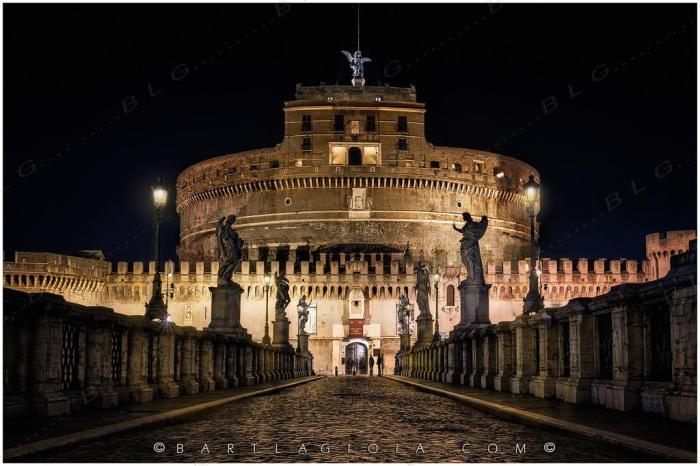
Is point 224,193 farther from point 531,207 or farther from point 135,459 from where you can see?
point 135,459

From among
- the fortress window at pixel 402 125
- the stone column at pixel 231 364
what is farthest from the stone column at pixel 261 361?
the fortress window at pixel 402 125

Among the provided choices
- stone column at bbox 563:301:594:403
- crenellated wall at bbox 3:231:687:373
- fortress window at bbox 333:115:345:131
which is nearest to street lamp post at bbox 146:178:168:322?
stone column at bbox 563:301:594:403

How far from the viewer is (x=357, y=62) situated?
8181 centimetres

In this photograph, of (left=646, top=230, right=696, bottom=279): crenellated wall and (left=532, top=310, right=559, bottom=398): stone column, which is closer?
(left=532, top=310, right=559, bottom=398): stone column

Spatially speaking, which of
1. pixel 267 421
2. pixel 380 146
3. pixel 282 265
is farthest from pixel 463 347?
pixel 380 146

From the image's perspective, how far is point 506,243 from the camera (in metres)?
77.9

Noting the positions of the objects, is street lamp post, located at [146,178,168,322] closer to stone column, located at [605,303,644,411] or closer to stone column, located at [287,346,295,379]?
stone column, located at [605,303,644,411]

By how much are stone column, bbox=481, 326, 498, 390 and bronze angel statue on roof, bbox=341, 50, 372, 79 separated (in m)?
66.2

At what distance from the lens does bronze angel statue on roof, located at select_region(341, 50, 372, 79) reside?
81.3m

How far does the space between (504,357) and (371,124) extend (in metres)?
60.9

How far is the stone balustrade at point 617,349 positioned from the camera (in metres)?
8.19

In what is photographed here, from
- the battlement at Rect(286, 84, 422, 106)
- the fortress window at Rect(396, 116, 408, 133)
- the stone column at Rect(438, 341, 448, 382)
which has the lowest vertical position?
the stone column at Rect(438, 341, 448, 382)

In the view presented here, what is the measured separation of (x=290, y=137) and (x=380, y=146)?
24.5ft

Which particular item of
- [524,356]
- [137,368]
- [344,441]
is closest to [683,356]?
[344,441]
